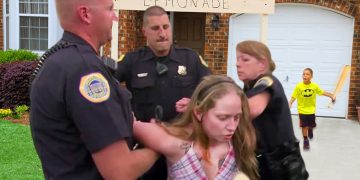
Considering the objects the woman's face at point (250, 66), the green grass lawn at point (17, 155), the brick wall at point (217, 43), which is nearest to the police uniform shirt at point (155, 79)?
the woman's face at point (250, 66)

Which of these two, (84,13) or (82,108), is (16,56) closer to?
(84,13)

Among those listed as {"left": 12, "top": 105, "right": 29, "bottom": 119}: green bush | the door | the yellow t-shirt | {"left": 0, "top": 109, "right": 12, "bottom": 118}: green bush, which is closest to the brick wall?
the door

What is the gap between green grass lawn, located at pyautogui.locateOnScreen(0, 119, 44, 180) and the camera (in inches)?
210

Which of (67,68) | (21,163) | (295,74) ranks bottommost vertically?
(21,163)

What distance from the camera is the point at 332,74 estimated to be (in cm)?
1045

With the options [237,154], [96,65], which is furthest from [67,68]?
[237,154]

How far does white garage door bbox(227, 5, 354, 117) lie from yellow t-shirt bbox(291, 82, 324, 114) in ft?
7.66

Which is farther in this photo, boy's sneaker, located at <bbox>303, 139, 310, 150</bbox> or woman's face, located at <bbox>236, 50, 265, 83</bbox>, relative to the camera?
boy's sneaker, located at <bbox>303, 139, 310, 150</bbox>

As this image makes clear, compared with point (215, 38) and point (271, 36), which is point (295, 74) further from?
point (215, 38)

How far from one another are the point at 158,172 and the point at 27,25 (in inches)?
399

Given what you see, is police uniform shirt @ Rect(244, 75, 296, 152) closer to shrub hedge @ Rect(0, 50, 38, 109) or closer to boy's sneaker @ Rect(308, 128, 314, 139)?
boy's sneaker @ Rect(308, 128, 314, 139)

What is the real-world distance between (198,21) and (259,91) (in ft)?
30.9

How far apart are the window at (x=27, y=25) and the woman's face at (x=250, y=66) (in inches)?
362

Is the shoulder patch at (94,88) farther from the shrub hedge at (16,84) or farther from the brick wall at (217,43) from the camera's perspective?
the brick wall at (217,43)
